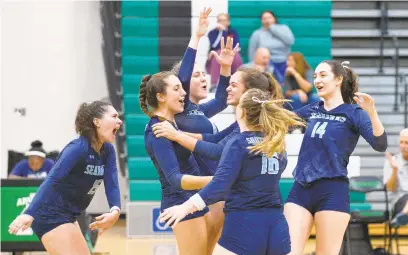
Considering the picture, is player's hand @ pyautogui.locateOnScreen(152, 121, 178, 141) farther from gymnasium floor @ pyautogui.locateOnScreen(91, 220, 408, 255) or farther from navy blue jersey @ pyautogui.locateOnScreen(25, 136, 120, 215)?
gymnasium floor @ pyautogui.locateOnScreen(91, 220, 408, 255)

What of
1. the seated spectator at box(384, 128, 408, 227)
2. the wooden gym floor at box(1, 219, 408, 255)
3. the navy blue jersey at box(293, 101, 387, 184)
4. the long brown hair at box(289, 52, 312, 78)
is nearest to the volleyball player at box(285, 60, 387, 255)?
the navy blue jersey at box(293, 101, 387, 184)

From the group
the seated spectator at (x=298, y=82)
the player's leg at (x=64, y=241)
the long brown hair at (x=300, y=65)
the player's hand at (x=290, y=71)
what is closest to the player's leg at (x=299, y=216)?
the player's leg at (x=64, y=241)

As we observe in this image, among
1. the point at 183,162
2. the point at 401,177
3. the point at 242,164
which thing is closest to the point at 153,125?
the point at 183,162

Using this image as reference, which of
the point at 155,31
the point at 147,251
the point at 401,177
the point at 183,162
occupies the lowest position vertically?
the point at 147,251

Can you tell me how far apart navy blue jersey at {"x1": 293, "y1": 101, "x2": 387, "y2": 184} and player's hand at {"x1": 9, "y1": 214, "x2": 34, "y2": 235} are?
1.87 meters

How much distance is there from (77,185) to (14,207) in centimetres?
439

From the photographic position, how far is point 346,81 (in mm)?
6281

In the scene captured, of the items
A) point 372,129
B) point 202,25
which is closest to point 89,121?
point 202,25

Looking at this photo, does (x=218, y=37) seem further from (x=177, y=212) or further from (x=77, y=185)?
(x=177, y=212)

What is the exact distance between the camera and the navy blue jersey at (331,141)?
19.7 feet

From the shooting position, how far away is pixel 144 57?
13344 mm

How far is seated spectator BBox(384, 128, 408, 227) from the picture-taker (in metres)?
9.52

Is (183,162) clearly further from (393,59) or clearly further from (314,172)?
(393,59)

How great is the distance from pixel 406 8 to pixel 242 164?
10345mm
